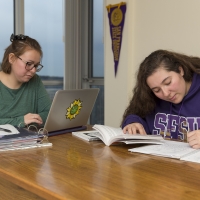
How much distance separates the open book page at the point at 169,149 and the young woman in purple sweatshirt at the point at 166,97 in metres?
0.20

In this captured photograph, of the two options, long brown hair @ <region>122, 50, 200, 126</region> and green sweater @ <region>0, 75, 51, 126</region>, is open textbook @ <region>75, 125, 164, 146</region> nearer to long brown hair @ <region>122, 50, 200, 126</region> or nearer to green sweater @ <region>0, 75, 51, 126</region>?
long brown hair @ <region>122, 50, 200, 126</region>

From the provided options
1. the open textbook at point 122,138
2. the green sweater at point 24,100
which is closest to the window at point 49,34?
the green sweater at point 24,100

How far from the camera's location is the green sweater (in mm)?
1918

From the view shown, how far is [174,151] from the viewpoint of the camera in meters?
1.20

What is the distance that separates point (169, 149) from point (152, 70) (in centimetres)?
49

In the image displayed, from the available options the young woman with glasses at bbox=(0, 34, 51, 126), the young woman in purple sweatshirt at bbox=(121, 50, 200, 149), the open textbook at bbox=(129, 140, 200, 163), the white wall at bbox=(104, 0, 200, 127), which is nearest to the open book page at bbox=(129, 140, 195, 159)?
the open textbook at bbox=(129, 140, 200, 163)

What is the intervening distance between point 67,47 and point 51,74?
1.21ft

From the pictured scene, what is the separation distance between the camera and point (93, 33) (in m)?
3.84

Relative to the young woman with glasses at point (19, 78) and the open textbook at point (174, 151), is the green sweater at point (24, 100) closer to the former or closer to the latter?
the young woman with glasses at point (19, 78)

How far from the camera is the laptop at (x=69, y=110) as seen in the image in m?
1.54

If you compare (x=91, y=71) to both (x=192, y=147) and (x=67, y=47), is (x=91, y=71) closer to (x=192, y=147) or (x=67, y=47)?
(x=67, y=47)

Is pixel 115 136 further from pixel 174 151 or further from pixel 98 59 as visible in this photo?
pixel 98 59

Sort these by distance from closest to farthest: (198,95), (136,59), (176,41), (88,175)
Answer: (88,175)
(198,95)
(176,41)
(136,59)

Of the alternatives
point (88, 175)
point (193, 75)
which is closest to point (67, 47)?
point (193, 75)
